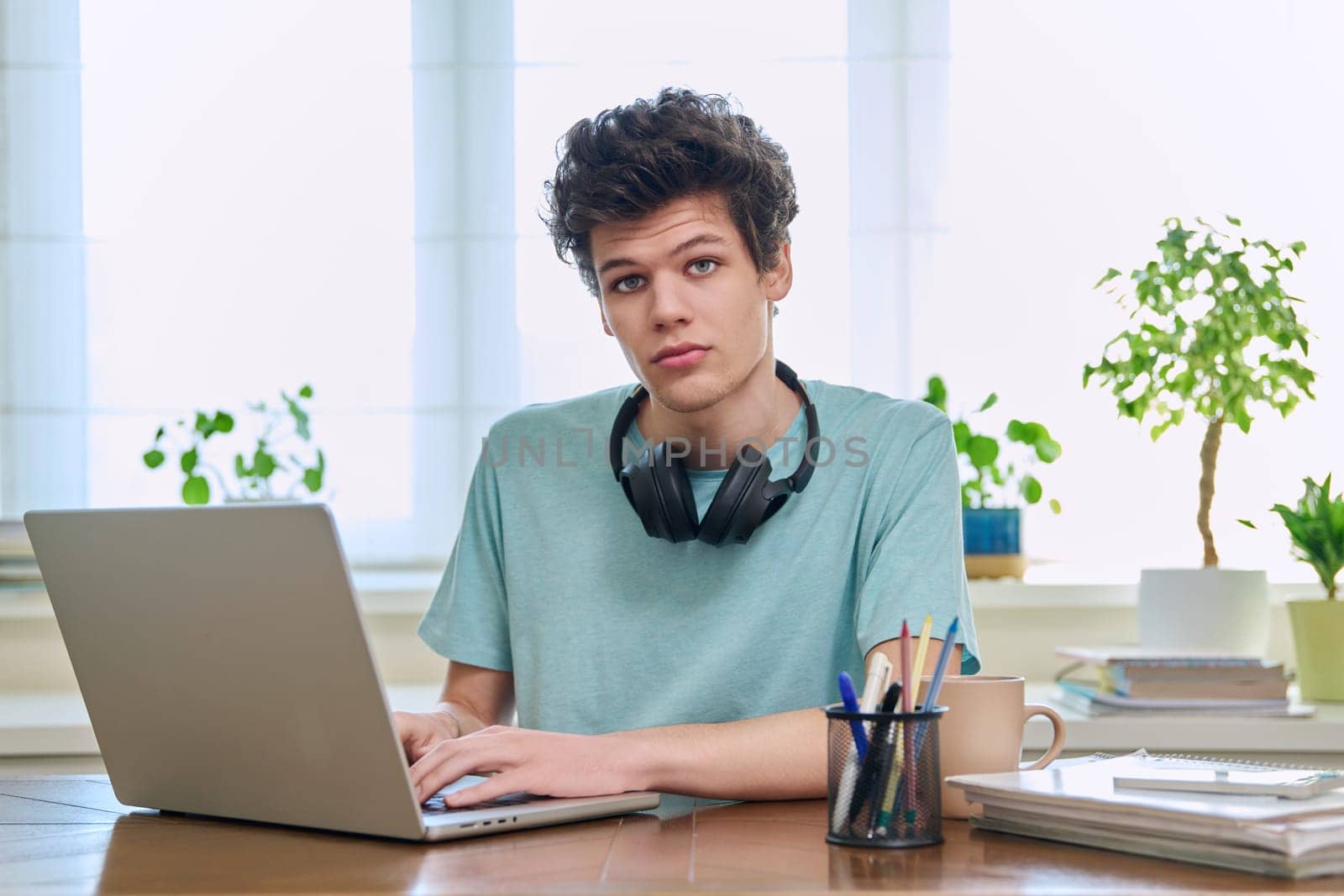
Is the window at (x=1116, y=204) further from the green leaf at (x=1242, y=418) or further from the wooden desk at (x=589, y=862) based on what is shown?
the wooden desk at (x=589, y=862)

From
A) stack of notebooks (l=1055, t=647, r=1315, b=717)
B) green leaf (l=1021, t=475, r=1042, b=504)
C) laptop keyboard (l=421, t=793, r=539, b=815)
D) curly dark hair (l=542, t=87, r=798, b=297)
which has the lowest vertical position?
stack of notebooks (l=1055, t=647, r=1315, b=717)

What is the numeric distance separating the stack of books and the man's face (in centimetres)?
152

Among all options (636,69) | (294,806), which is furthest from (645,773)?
(636,69)

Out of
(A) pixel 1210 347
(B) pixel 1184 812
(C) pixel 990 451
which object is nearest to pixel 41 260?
(C) pixel 990 451

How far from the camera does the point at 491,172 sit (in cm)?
274

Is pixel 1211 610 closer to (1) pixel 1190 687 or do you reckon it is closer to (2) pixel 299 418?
(1) pixel 1190 687

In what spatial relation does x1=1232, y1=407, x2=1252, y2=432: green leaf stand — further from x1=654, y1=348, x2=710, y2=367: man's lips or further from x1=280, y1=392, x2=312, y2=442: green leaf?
x1=280, y1=392, x2=312, y2=442: green leaf

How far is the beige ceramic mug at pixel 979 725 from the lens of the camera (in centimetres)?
105

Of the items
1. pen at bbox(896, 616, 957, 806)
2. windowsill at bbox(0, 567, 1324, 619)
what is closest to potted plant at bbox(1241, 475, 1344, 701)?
windowsill at bbox(0, 567, 1324, 619)

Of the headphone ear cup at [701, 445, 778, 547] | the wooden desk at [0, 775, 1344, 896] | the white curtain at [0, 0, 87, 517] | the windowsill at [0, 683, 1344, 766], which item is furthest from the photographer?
the white curtain at [0, 0, 87, 517]

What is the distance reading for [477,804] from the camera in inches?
39.9

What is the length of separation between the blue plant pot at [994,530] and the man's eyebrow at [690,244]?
1.15m

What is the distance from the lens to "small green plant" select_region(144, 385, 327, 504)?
257cm

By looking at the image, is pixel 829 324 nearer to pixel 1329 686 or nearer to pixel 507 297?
pixel 507 297
